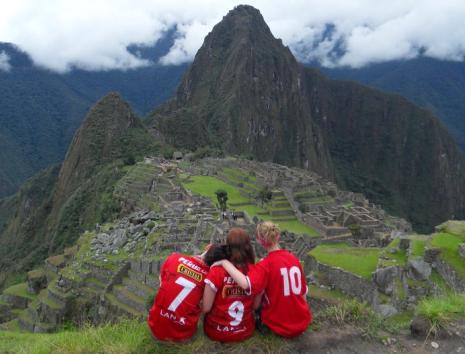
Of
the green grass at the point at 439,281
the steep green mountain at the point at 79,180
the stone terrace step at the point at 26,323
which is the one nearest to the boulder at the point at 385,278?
the green grass at the point at 439,281

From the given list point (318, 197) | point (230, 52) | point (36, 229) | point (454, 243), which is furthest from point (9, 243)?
point (230, 52)

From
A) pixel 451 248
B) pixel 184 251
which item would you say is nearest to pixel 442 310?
pixel 451 248

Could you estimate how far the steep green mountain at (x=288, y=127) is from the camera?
12544 centimetres

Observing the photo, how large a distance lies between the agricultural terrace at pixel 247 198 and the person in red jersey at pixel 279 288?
2737 cm

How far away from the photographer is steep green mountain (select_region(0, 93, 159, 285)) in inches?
2397

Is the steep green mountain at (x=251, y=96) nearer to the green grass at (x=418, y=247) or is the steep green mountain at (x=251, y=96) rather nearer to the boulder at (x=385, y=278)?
the green grass at (x=418, y=247)

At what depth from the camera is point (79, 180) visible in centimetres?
8156

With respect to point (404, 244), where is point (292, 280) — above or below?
above

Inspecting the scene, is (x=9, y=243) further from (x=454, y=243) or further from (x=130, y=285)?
(x=454, y=243)

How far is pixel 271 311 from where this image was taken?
19.0ft

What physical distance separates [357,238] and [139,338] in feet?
94.9

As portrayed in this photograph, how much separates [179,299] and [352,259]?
10149 millimetres

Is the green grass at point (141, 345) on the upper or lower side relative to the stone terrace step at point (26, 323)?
upper

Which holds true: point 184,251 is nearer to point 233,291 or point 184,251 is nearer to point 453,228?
point 453,228
